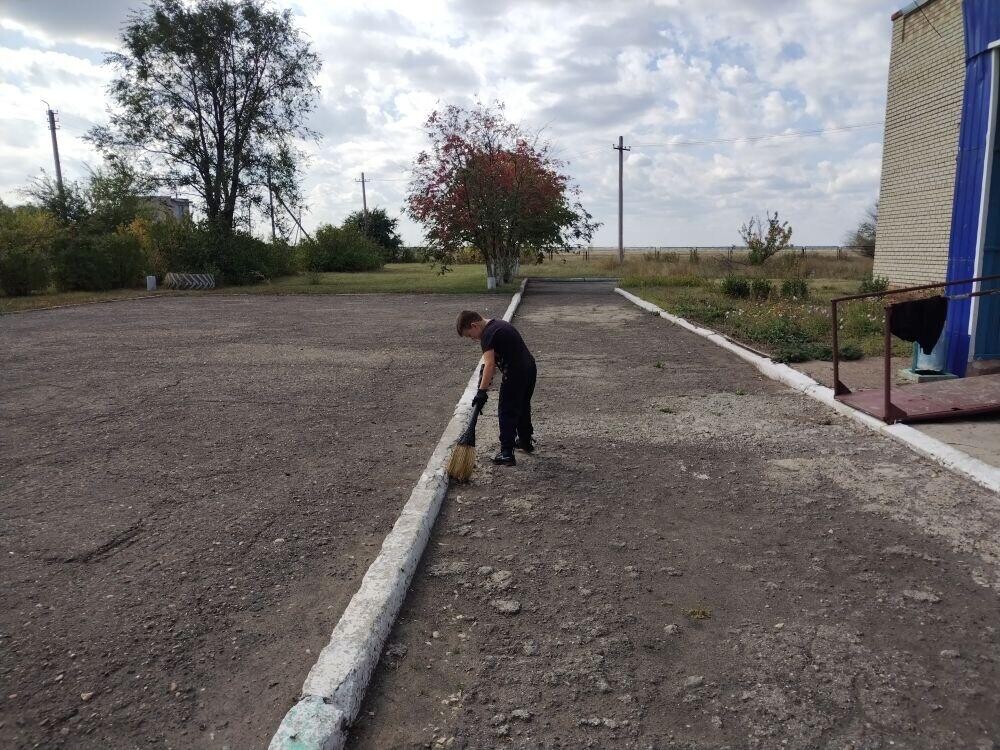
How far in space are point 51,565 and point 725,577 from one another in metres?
3.51

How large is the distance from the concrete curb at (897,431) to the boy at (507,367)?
3.07 meters

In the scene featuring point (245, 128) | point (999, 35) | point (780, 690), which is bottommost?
point (780, 690)

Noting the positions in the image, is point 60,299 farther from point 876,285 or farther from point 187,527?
point 876,285

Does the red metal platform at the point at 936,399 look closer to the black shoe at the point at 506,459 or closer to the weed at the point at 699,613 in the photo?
the black shoe at the point at 506,459

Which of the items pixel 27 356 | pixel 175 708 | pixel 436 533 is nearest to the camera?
pixel 175 708

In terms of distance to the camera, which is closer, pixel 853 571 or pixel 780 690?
pixel 780 690

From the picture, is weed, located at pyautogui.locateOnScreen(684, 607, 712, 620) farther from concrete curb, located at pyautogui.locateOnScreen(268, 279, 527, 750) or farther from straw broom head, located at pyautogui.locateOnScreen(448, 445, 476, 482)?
straw broom head, located at pyautogui.locateOnScreen(448, 445, 476, 482)

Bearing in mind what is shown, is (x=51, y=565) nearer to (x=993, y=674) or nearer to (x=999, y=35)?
(x=993, y=674)

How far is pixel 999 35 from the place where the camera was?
704 centimetres

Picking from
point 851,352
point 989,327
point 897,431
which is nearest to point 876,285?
point 851,352

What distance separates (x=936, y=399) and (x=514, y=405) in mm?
3934

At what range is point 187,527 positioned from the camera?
425 cm

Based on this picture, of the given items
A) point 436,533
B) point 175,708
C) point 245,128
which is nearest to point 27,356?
point 436,533

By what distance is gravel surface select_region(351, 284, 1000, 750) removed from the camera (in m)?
2.55
